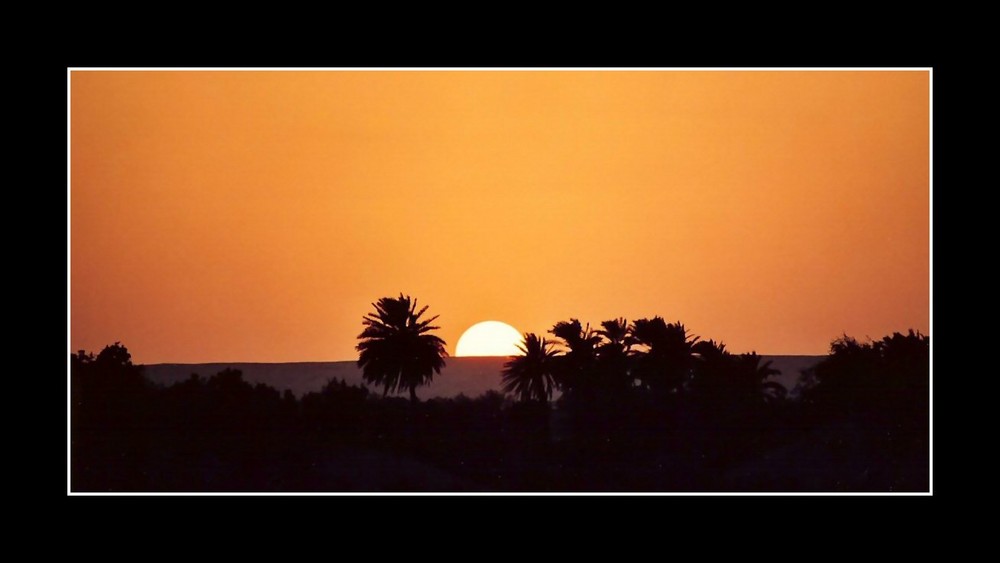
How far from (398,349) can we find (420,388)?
1.18 feet

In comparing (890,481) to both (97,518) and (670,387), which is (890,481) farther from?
(97,518)

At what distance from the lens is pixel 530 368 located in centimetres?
711

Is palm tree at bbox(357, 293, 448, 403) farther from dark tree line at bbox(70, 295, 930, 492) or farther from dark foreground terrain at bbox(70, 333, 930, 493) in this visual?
dark foreground terrain at bbox(70, 333, 930, 493)

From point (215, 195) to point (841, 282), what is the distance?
163 inches

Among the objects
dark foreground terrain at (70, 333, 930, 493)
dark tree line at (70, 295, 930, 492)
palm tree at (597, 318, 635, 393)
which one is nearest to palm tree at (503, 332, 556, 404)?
dark tree line at (70, 295, 930, 492)

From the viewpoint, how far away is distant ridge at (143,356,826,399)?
23.2ft

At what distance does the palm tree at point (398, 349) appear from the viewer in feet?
22.7

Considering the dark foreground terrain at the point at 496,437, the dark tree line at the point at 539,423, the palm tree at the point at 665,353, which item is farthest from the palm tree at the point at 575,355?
the palm tree at the point at 665,353

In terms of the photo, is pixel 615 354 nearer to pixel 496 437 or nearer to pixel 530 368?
pixel 530 368

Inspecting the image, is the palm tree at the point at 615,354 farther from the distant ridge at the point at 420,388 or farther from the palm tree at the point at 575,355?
the distant ridge at the point at 420,388

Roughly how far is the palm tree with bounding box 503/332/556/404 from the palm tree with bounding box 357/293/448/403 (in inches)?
17.7

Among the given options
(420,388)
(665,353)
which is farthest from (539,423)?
(665,353)
